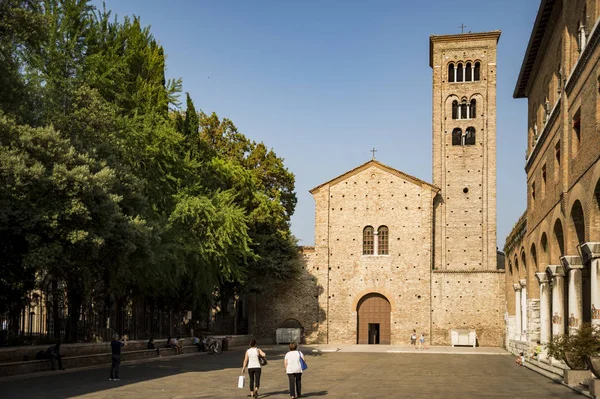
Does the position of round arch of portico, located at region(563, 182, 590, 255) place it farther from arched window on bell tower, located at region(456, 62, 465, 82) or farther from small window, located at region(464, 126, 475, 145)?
arched window on bell tower, located at region(456, 62, 465, 82)

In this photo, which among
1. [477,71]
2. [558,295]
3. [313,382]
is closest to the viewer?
[313,382]

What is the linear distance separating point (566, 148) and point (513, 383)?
6.92 meters

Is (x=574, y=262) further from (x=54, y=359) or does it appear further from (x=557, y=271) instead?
(x=54, y=359)

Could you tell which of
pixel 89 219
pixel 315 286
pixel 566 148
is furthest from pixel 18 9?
pixel 315 286

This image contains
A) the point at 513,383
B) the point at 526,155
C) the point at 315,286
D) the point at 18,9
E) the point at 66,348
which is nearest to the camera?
the point at 18,9

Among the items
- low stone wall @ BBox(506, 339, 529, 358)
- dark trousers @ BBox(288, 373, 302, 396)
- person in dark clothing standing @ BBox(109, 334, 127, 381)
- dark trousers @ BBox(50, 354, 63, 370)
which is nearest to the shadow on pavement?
person in dark clothing standing @ BBox(109, 334, 127, 381)

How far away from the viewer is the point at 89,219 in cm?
1811

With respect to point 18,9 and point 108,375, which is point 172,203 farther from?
point 18,9

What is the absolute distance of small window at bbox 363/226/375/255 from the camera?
45.4 m

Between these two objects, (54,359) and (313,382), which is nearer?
(313,382)

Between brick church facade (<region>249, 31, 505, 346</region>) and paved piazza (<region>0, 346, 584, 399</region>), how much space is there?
17008 millimetres

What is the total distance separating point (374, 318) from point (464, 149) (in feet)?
42.0

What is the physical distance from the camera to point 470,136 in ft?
154

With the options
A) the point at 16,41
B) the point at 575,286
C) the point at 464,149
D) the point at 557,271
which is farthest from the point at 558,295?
the point at 464,149
